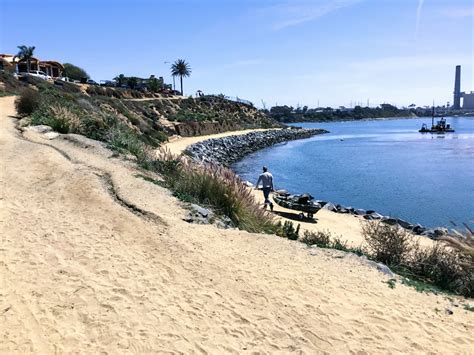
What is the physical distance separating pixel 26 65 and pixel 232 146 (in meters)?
35.7

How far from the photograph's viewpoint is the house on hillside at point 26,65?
201ft

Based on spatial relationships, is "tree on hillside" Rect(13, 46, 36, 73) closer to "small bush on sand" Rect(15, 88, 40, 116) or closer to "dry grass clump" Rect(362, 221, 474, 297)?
"small bush on sand" Rect(15, 88, 40, 116)

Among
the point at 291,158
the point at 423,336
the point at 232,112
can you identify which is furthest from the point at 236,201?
the point at 232,112

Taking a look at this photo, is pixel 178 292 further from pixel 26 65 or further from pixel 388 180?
pixel 26 65

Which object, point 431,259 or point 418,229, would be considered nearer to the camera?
point 431,259

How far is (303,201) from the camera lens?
17328mm

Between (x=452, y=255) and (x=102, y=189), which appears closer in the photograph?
(x=452, y=255)

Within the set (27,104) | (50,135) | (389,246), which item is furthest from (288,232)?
(27,104)

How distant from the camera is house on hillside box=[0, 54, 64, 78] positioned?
6112 centimetres

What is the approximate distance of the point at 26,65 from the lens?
63.7 metres

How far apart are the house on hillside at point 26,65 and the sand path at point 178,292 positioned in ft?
198

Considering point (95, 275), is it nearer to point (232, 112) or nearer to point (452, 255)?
point (452, 255)

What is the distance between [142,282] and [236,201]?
4.53 meters

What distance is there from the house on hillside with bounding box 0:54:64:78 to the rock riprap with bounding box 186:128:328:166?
3223 centimetres
